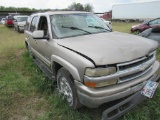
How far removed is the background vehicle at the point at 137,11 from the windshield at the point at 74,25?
84.2ft

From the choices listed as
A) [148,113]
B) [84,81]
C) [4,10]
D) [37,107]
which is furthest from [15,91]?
[4,10]

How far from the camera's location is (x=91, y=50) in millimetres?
2578

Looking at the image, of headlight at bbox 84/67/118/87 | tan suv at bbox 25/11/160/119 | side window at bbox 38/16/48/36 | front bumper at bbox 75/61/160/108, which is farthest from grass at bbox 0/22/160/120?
side window at bbox 38/16/48/36

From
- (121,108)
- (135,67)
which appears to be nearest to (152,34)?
(135,67)

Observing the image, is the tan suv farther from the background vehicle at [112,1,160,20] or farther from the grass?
the background vehicle at [112,1,160,20]

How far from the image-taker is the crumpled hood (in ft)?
7.74

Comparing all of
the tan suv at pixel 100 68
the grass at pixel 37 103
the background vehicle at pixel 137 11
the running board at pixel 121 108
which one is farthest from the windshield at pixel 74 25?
the background vehicle at pixel 137 11

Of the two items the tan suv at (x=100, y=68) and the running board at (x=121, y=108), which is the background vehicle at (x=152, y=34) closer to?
the tan suv at (x=100, y=68)

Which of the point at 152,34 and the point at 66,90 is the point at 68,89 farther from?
the point at 152,34

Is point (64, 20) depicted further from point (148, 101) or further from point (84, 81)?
point (148, 101)

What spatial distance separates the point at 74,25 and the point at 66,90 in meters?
1.41

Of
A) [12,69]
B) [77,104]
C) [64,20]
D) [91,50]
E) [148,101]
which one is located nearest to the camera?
[91,50]

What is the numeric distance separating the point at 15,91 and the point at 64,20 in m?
1.97

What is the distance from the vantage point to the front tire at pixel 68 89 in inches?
110
